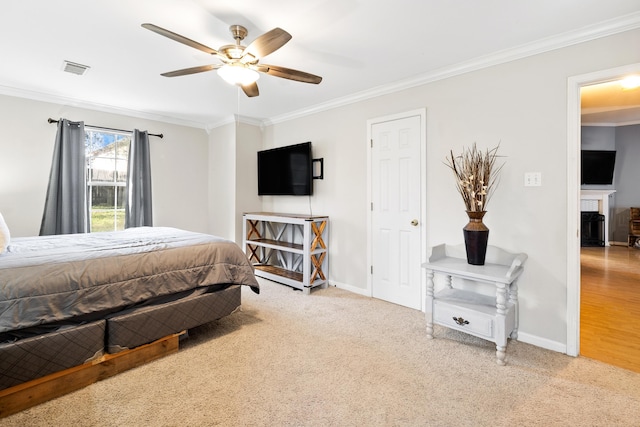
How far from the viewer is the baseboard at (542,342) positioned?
2358 millimetres

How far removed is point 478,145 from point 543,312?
1470 millimetres

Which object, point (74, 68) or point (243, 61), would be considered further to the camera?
point (74, 68)

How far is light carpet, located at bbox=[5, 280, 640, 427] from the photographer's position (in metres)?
1.65

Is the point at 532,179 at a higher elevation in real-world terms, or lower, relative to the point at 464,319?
higher

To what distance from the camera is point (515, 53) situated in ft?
8.23

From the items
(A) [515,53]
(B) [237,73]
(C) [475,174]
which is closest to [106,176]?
(B) [237,73]

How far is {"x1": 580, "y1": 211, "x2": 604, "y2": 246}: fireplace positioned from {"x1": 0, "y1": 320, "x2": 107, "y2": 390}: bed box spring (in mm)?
8684

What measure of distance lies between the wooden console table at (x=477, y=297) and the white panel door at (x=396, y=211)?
1.44ft

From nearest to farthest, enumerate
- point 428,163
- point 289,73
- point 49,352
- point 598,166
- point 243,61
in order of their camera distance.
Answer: point 49,352, point 243,61, point 289,73, point 428,163, point 598,166

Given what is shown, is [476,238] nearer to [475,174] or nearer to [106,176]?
[475,174]

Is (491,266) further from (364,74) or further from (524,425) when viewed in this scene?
(364,74)

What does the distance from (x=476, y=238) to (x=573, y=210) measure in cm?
71

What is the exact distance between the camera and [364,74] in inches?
120

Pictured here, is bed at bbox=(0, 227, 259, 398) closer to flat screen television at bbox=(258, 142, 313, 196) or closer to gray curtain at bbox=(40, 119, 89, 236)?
gray curtain at bbox=(40, 119, 89, 236)
